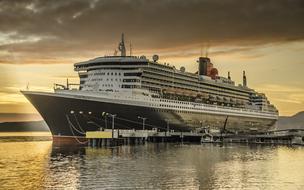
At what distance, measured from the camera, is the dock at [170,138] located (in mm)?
94375

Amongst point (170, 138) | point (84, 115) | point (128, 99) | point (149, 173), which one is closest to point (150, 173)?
point (149, 173)

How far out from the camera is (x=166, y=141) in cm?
11138

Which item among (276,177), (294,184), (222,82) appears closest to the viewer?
(294,184)

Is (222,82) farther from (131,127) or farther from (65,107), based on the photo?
(65,107)

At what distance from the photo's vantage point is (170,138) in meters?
113

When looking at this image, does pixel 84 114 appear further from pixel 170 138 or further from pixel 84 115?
pixel 170 138

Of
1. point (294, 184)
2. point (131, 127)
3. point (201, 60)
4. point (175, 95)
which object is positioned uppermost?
point (201, 60)

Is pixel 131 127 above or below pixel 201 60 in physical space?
below

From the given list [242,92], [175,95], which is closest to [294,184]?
[175,95]

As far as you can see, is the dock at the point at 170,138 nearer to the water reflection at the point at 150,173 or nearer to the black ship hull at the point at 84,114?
the black ship hull at the point at 84,114

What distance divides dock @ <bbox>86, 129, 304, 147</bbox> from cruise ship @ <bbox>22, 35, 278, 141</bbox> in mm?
1573

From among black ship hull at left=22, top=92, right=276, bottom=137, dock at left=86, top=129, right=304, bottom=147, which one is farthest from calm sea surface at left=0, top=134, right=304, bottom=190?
dock at left=86, top=129, right=304, bottom=147

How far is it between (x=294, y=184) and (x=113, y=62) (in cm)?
6114

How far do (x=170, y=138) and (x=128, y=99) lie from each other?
20.9 meters
